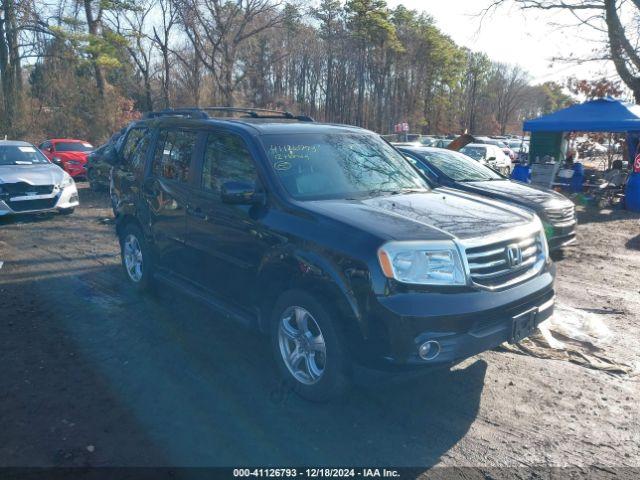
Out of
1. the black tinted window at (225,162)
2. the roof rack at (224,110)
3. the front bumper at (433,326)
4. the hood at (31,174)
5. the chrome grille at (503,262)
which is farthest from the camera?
the hood at (31,174)

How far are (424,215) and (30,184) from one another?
905 cm

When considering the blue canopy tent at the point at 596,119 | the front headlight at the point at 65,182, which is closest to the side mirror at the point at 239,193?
the front headlight at the point at 65,182

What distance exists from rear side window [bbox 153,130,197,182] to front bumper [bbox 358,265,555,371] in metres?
2.68

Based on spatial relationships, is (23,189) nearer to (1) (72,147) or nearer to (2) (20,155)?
(2) (20,155)

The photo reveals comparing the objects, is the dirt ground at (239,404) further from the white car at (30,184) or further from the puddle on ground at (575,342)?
Answer: the white car at (30,184)

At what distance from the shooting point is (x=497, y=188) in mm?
8703

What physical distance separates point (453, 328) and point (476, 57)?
70794 mm

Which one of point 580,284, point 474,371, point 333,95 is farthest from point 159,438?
point 333,95

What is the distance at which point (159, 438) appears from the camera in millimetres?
3473

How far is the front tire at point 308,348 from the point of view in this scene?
364 centimetres

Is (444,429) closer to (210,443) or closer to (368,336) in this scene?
(368,336)

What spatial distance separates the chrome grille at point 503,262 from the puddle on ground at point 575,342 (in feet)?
3.65

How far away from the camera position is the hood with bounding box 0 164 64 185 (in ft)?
33.9

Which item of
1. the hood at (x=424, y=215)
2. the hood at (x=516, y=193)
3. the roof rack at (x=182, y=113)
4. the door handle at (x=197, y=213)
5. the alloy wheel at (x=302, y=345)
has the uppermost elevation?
the roof rack at (x=182, y=113)
